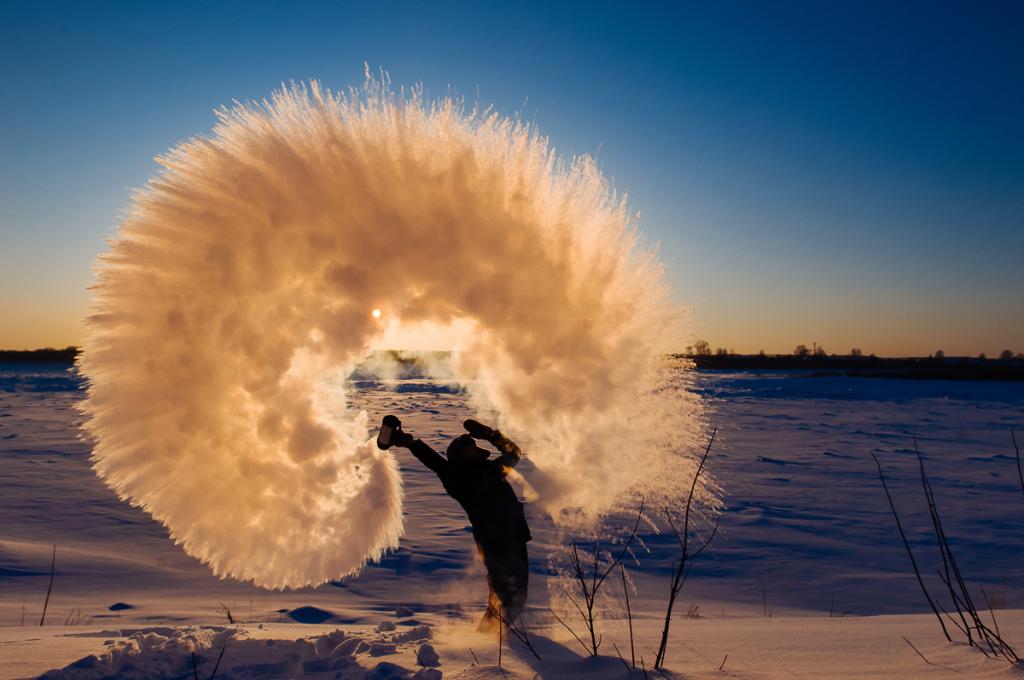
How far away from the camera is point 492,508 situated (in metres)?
4.35

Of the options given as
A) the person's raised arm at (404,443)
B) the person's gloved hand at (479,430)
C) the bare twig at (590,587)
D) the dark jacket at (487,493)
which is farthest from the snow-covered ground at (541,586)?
the person's gloved hand at (479,430)

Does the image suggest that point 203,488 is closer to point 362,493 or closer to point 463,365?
point 362,493

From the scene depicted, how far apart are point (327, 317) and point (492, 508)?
5.74ft

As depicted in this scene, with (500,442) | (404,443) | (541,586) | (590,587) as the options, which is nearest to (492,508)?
(500,442)

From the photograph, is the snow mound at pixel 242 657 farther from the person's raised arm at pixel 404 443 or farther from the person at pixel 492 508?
the person's raised arm at pixel 404 443

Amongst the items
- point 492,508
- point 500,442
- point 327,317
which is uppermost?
point 327,317

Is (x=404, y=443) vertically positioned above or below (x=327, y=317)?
below

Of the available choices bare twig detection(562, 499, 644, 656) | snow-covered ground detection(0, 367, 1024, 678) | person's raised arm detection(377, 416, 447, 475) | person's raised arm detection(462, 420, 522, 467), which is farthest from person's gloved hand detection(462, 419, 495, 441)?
snow-covered ground detection(0, 367, 1024, 678)

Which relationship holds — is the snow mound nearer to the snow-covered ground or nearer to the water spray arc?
the snow-covered ground

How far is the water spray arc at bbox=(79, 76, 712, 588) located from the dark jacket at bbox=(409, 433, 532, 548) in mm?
739

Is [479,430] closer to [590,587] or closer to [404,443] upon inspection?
[404,443]

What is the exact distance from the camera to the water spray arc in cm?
455

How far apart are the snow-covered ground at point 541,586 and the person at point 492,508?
302mm

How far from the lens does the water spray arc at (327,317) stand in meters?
4.55
